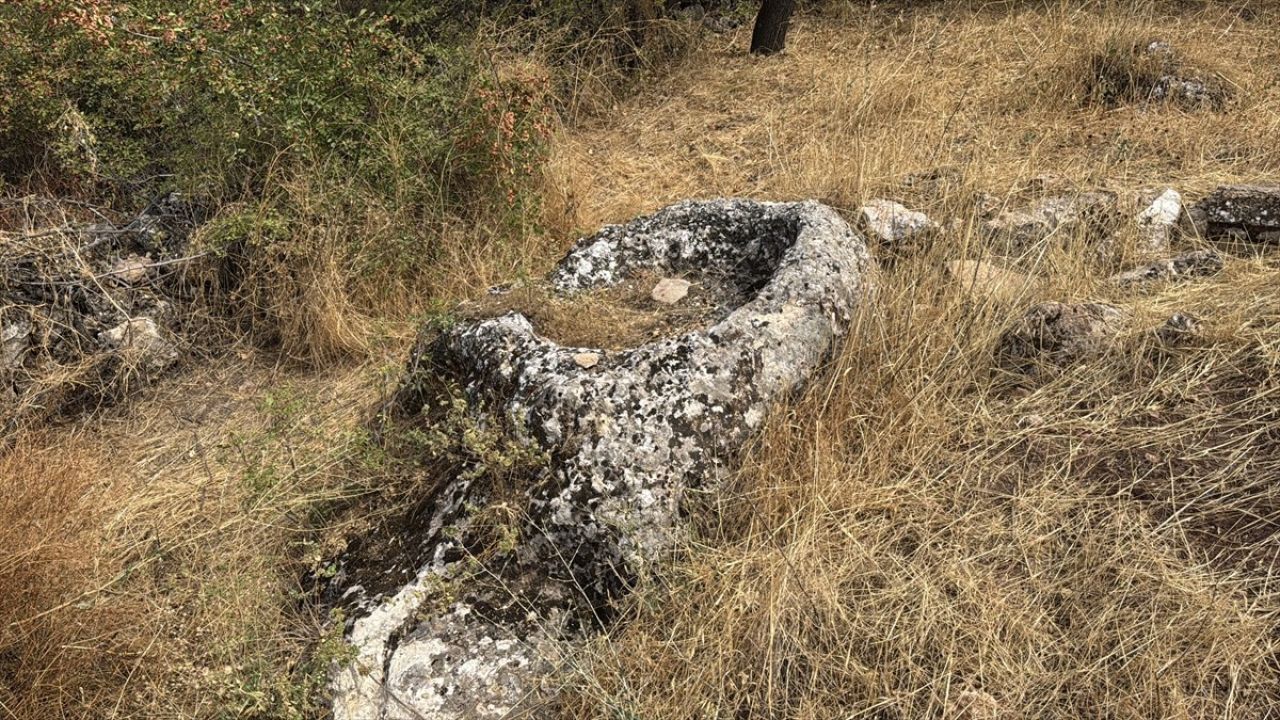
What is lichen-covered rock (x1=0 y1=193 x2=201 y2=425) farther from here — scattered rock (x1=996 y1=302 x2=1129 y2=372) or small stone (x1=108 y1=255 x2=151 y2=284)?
scattered rock (x1=996 y1=302 x2=1129 y2=372)

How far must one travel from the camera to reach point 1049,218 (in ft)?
13.2

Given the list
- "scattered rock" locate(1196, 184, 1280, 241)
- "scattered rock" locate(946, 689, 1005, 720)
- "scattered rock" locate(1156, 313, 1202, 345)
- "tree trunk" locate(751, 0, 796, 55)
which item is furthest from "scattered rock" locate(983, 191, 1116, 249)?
"tree trunk" locate(751, 0, 796, 55)

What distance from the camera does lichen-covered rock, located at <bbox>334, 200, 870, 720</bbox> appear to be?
228 cm

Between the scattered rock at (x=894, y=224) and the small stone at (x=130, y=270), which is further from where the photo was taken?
the small stone at (x=130, y=270)

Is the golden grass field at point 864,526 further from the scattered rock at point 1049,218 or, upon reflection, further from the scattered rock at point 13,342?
the scattered rock at point 13,342

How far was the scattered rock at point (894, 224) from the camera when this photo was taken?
3895mm

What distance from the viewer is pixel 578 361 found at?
9.20 feet

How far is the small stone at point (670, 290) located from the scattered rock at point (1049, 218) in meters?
1.40

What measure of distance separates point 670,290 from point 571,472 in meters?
1.08

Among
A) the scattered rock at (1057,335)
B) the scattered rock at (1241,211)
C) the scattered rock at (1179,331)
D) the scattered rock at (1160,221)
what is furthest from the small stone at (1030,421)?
the scattered rock at (1241,211)

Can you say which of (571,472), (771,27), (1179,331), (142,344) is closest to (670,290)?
(571,472)

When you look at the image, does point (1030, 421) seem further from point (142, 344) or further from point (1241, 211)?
point (142, 344)

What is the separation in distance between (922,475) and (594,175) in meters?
3.35

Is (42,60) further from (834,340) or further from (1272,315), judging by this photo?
(1272,315)
